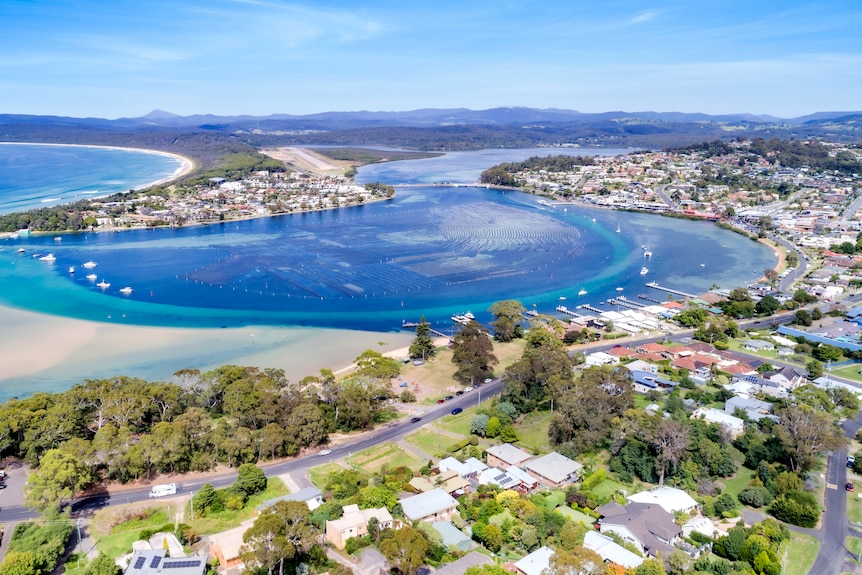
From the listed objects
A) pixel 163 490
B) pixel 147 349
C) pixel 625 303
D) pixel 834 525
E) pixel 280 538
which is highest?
pixel 280 538

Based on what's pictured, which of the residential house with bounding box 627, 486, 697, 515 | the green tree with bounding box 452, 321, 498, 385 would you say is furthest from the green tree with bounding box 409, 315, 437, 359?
the residential house with bounding box 627, 486, 697, 515

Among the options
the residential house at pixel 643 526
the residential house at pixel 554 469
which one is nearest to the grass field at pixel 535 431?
the residential house at pixel 554 469

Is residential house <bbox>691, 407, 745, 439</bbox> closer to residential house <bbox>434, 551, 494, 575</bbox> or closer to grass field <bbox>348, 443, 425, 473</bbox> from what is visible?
grass field <bbox>348, 443, 425, 473</bbox>

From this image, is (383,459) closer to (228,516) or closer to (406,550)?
(228,516)

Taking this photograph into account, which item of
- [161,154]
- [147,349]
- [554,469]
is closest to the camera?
[554,469]

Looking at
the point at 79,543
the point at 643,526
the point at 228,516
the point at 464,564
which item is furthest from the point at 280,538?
the point at 643,526

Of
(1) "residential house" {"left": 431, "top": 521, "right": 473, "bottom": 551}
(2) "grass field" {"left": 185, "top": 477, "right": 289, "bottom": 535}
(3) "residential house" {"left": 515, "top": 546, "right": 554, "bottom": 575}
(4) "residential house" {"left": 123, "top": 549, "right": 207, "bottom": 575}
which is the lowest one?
(2) "grass field" {"left": 185, "top": 477, "right": 289, "bottom": 535}
